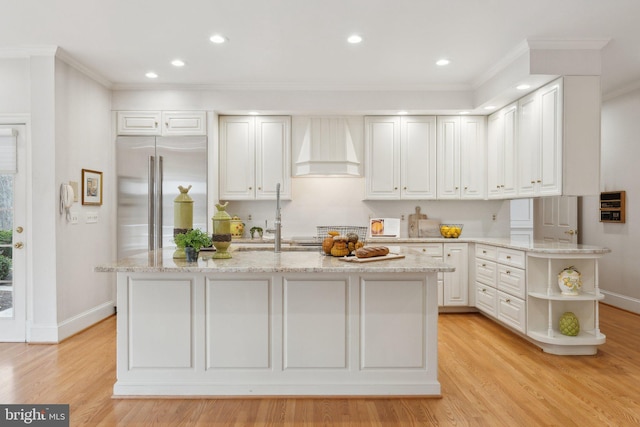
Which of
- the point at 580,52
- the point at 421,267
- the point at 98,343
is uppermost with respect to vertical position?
the point at 580,52

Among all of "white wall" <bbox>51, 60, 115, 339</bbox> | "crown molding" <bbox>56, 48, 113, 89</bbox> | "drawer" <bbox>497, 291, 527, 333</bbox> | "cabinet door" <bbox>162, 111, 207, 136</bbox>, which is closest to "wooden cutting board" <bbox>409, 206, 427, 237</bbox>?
"drawer" <bbox>497, 291, 527, 333</bbox>

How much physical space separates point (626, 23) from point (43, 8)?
179 inches

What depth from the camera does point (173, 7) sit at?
314cm

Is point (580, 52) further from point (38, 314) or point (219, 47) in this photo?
point (38, 314)

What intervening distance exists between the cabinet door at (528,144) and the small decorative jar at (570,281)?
3.11 feet

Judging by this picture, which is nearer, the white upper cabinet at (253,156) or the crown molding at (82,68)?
the crown molding at (82,68)

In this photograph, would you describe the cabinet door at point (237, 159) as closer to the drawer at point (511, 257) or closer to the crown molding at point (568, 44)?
the drawer at point (511, 257)

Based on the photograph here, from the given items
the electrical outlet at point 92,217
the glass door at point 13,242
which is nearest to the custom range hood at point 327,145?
the electrical outlet at point 92,217

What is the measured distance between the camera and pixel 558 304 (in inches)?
148

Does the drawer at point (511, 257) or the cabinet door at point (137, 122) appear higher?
the cabinet door at point (137, 122)

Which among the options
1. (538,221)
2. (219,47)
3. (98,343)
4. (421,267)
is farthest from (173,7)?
(538,221)

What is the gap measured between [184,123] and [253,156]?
898 millimetres

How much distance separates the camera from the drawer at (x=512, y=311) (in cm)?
387

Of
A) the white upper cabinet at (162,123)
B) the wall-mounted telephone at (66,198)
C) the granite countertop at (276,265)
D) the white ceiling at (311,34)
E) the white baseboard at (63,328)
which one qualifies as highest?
the white ceiling at (311,34)
